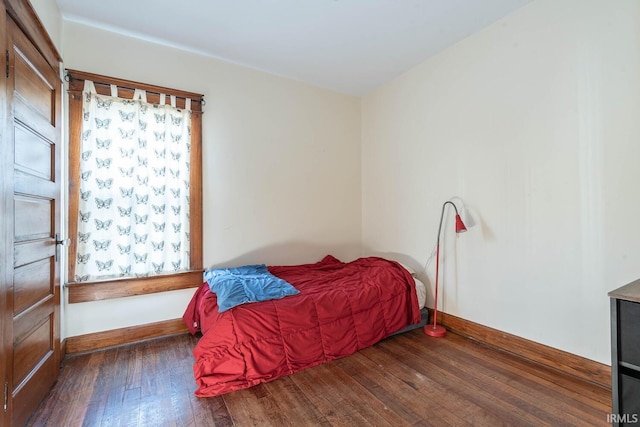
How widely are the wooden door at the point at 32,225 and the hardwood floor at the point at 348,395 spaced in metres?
0.26

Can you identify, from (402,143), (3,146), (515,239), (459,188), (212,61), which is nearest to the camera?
(3,146)

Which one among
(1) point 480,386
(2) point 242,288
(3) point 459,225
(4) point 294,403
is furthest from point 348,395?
(3) point 459,225

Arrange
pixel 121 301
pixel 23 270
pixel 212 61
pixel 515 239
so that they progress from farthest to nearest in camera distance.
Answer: pixel 212 61 → pixel 121 301 → pixel 515 239 → pixel 23 270

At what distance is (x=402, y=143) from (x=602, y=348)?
2.39 metres

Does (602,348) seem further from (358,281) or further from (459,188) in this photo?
(358,281)

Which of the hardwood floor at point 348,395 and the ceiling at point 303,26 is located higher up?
the ceiling at point 303,26

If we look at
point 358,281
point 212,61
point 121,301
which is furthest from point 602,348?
point 212,61

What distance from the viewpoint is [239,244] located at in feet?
9.91

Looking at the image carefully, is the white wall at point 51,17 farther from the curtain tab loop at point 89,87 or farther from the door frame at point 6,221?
the door frame at point 6,221

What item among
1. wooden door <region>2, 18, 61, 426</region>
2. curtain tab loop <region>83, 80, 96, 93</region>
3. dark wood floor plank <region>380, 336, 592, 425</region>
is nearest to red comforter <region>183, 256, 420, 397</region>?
dark wood floor plank <region>380, 336, 592, 425</region>

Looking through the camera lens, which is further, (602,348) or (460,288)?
(460,288)

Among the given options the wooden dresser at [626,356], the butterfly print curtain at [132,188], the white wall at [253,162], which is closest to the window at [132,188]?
the butterfly print curtain at [132,188]

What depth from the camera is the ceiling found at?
7.10ft

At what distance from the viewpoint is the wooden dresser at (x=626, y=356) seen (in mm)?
1199
